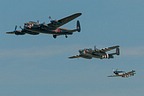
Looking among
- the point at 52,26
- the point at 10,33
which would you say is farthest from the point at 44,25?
the point at 10,33

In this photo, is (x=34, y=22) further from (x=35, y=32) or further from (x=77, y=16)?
(x=77, y=16)

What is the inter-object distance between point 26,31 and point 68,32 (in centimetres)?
1579

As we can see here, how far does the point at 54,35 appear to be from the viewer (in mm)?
183250

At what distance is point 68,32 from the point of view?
184750 mm

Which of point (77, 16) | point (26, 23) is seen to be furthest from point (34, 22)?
point (77, 16)

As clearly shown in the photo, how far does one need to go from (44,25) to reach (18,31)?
9743mm

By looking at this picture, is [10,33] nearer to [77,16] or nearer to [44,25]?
[44,25]

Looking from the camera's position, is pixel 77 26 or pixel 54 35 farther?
pixel 77 26

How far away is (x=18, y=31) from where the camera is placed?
181 meters

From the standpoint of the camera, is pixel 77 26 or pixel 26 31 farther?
pixel 77 26

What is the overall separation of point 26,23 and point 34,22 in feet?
10.7

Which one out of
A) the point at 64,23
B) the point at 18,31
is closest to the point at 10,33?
the point at 18,31

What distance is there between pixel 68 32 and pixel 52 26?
828 cm

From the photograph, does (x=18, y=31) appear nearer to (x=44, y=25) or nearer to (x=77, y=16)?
(x=44, y=25)
